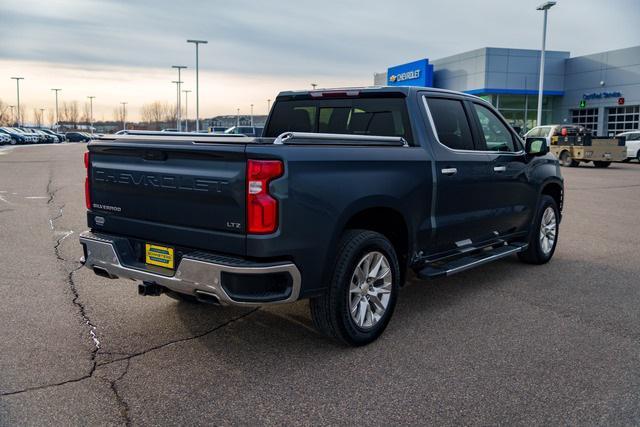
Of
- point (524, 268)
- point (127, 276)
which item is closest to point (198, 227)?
point (127, 276)

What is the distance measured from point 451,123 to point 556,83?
149 feet

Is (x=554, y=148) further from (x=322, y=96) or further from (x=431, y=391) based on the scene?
(x=431, y=391)

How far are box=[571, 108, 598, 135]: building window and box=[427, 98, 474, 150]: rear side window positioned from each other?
4285cm

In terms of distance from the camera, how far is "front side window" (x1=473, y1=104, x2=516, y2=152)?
5.97 metres

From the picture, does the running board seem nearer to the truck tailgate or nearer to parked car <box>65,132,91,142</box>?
the truck tailgate

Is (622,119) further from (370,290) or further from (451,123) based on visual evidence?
(370,290)

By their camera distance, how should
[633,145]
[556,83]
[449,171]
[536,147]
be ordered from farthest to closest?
[556,83] < [633,145] < [536,147] < [449,171]

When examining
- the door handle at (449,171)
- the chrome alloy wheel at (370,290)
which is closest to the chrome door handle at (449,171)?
the door handle at (449,171)

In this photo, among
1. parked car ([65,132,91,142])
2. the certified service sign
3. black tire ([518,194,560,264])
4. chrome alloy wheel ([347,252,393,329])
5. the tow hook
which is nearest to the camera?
the tow hook

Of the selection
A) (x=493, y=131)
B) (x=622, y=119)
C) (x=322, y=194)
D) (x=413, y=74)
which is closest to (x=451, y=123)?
(x=493, y=131)

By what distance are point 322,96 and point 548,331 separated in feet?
9.25

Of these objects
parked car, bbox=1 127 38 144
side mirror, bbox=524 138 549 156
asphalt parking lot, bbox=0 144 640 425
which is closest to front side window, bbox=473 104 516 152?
side mirror, bbox=524 138 549 156

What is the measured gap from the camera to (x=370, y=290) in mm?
4418

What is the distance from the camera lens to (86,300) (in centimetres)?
537
